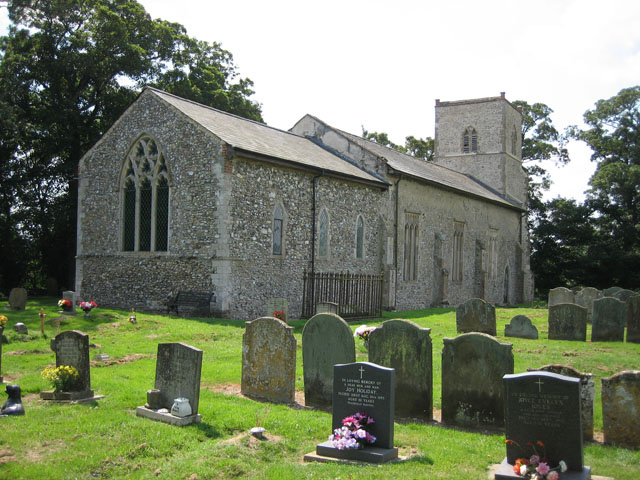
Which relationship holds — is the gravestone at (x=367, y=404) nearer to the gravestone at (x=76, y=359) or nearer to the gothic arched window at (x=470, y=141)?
the gravestone at (x=76, y=359)

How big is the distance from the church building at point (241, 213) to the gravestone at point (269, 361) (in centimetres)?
866

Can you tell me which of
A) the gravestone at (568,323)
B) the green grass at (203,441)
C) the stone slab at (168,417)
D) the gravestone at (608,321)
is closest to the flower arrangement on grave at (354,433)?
the green grass at (203,441)

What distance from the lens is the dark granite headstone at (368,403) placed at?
6.55m

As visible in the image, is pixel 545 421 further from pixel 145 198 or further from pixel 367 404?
pixel 145 198

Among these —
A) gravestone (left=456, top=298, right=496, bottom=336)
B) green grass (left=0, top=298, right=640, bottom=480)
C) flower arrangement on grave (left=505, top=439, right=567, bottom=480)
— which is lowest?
green grass (left=0, top=298, right=640, bottom=480)

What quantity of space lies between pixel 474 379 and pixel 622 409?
175cm

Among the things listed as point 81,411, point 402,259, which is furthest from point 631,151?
point 81,411

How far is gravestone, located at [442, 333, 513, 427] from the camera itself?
7.87 metres

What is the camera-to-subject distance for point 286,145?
23172 millimetres

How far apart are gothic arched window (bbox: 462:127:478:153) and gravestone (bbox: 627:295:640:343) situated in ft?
Answer: 91.6

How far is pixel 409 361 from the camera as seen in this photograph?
8.55 meters

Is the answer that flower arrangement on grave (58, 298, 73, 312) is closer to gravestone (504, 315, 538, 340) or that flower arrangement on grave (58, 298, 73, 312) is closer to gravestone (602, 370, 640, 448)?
gravestone (504, 315, 538, 340)

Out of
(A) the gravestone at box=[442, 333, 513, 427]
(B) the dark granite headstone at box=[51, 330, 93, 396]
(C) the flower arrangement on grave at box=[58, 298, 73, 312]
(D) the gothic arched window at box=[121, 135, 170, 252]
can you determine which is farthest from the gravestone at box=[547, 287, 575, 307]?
(B) the dark granite headstone at box=[51, 330, 93, 396]

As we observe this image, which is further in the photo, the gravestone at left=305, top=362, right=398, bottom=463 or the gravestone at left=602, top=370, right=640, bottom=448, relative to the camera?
the gravestone at left=602, top=370, right=640, bottom=448
